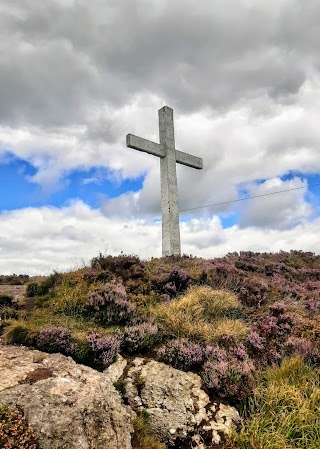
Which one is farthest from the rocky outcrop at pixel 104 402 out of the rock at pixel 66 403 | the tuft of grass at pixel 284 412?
the tuft of grass at pixel 284 412

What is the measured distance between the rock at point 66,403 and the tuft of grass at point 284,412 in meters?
1.86

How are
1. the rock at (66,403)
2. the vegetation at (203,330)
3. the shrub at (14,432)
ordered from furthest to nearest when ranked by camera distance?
1. the vegetation at (203,330)
2. the rock at (66,403)
3. the shrub at (14,432)

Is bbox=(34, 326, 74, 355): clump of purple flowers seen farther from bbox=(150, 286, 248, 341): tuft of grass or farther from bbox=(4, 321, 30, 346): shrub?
bbox=(150, 286, 248, 341): tuft of grass

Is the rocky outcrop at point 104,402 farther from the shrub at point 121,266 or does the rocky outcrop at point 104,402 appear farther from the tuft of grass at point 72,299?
the shrub at point 121,266

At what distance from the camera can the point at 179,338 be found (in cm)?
794

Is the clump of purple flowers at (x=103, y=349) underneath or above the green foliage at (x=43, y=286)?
underneath

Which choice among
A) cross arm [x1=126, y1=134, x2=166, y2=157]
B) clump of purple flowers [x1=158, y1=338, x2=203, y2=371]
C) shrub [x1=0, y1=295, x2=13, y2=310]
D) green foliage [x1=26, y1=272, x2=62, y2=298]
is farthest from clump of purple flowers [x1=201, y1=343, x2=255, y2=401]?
cross arm [x1=126, y1=134, x2=166, y2=157]

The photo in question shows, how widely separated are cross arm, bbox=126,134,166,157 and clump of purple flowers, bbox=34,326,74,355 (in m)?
9.91

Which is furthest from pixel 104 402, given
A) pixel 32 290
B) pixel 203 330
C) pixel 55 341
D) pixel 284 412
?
pixel 32 290

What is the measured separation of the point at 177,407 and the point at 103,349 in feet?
5.45

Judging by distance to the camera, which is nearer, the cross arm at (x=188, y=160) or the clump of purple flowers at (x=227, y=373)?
the clump of purple flowers at (x=227, y=373)

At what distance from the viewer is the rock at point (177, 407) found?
6.11m

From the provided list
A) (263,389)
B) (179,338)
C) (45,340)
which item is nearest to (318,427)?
(263,389)

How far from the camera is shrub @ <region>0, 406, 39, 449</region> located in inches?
177
